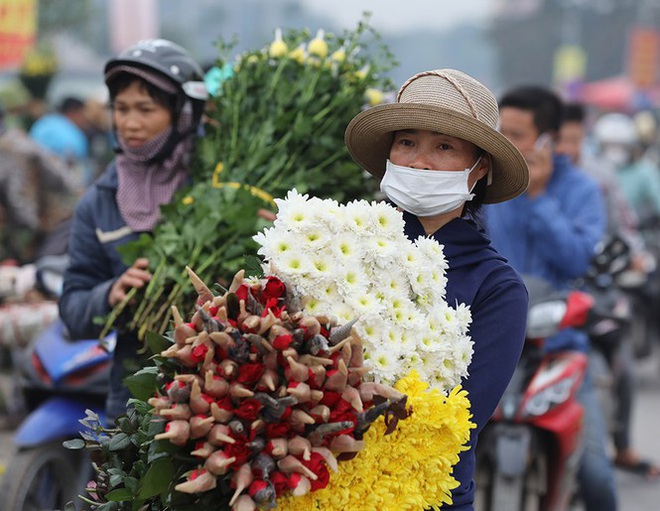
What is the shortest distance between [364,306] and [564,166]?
3207 mm

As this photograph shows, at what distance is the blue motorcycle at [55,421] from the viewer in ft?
14.2

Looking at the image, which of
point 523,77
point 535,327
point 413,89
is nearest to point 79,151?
point 535,327

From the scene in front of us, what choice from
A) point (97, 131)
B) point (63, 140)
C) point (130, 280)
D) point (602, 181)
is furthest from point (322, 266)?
point (97, 131)

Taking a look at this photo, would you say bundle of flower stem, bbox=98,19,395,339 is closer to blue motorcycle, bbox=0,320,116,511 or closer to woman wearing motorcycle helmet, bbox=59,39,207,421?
woman wearing motorcycle helmet, bbox=59,39,207,421

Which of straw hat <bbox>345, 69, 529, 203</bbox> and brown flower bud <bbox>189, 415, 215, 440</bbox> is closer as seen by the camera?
brown flower bud <bbox>189, 415, 215, 440</bbox>

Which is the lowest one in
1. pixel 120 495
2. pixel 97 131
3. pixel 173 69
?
pixel 120 495

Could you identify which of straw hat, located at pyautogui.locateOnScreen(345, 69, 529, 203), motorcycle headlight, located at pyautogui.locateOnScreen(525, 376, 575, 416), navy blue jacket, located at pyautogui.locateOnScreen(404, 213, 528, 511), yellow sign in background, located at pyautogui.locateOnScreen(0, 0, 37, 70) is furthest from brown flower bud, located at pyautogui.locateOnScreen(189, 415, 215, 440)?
yellow sign in background, located at pyautogui.locateOnScreen(0, 0, 37, 70)

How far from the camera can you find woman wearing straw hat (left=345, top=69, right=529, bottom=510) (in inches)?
101

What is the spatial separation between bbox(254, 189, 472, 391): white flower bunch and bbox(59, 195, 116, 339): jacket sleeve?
1379 mm

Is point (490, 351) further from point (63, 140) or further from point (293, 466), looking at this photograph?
point (63, 140)

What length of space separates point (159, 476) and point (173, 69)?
1904 millimetres

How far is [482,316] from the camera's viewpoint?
257 centimetres

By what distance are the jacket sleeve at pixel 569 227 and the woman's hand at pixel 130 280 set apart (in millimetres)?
2118

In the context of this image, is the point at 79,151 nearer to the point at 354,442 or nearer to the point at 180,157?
the point at 180,157
